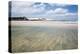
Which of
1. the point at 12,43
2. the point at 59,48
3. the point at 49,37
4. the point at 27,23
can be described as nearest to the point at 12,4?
the point at 27,23

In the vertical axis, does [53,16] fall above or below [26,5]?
below

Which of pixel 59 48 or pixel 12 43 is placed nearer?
pixel 12 43

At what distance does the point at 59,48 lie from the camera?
1646 mm

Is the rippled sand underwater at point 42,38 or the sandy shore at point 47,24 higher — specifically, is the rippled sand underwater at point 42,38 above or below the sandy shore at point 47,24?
below

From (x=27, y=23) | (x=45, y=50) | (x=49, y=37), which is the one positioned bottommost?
(x=45, y=50)

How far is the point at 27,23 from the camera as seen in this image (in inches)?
61.9

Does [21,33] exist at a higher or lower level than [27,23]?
lower

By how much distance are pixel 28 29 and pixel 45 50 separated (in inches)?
11.9

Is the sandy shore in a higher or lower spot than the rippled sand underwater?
higher

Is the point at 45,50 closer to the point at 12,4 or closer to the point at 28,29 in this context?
the point at 28,29

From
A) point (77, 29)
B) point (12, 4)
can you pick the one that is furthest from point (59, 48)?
point (12, 4)

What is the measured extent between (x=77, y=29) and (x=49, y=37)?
1.15ft

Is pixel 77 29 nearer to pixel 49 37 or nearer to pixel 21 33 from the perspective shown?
pixel 49 37

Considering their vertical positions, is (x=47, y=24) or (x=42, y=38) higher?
(x=47, y=24)
